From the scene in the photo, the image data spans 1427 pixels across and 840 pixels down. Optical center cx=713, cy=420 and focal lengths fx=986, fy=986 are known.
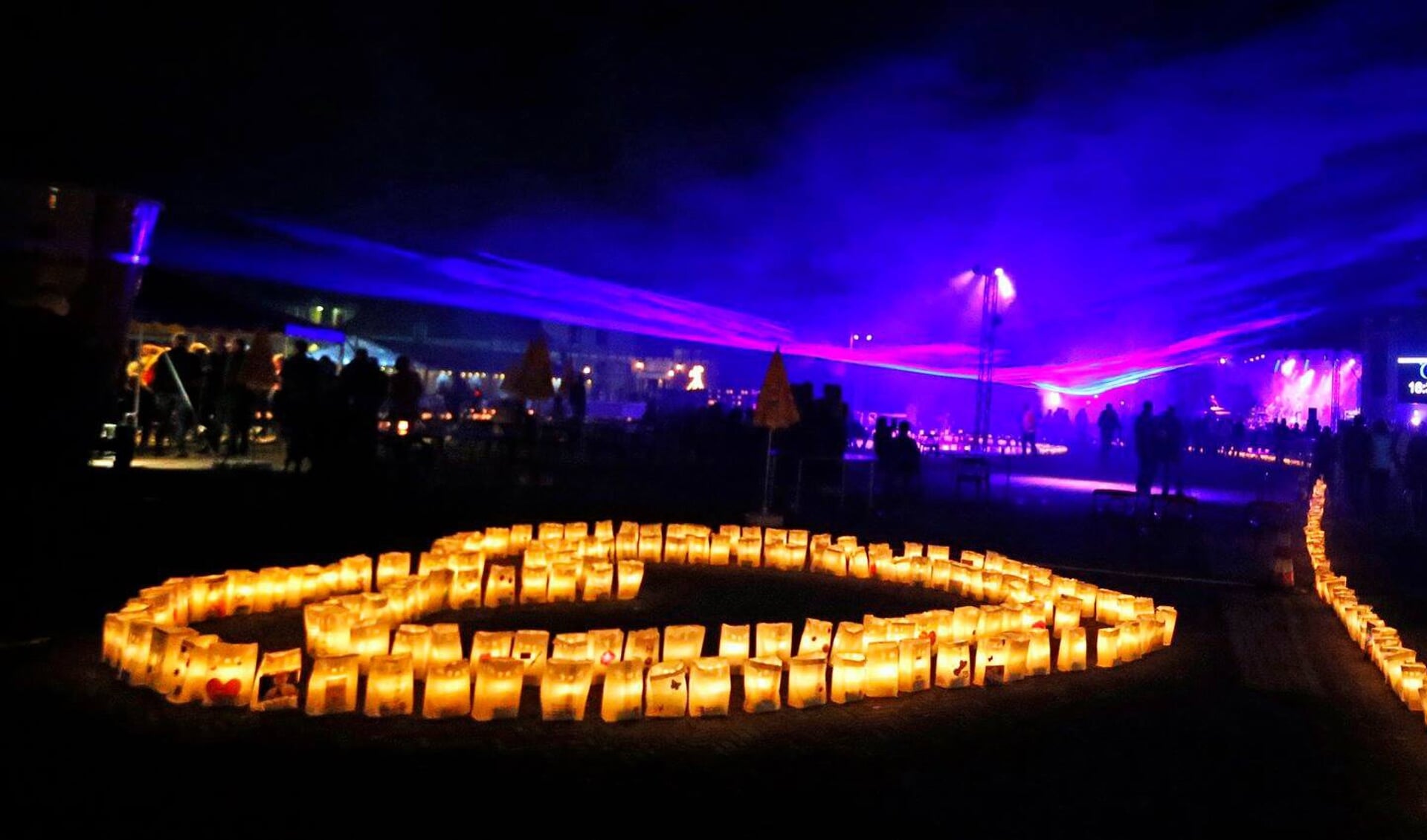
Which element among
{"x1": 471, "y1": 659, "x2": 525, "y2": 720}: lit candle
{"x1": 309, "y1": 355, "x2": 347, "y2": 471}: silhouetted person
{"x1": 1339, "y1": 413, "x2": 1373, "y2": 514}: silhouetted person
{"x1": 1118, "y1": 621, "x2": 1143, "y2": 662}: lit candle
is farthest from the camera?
{"x1": 1339, "y1": 413, "x2": 1373, "y2": 514}: silhouetted person

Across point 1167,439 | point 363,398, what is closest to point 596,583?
point 363,398

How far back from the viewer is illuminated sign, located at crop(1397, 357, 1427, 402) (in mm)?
24938

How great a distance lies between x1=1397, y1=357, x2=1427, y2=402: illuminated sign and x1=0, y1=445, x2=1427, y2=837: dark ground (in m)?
20.4

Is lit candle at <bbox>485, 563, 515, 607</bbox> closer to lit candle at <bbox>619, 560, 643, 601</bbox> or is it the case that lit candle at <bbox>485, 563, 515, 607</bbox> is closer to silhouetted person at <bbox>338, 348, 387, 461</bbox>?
lit candle at <bbox>619, 560, 643, 601</bbox>

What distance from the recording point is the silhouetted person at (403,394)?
1548cm

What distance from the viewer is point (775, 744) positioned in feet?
15.0

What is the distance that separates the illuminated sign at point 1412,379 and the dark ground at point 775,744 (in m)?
20.4

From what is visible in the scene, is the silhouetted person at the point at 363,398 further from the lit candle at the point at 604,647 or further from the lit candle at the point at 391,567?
the lit candle at the point at 604,647

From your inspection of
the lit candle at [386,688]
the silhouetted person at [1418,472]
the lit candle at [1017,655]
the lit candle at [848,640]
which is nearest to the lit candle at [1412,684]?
Result: the lit candle at [1017,655]

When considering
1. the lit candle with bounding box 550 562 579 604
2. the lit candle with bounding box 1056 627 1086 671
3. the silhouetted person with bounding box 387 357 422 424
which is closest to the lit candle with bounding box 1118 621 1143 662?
the lit candle with bounding box 1056 627 1086 671

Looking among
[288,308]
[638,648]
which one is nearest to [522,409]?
[288,308]

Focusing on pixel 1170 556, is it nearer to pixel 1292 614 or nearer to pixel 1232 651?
pixel 1292 614

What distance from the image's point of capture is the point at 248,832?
3334mm

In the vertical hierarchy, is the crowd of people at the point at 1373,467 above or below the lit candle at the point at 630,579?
above
